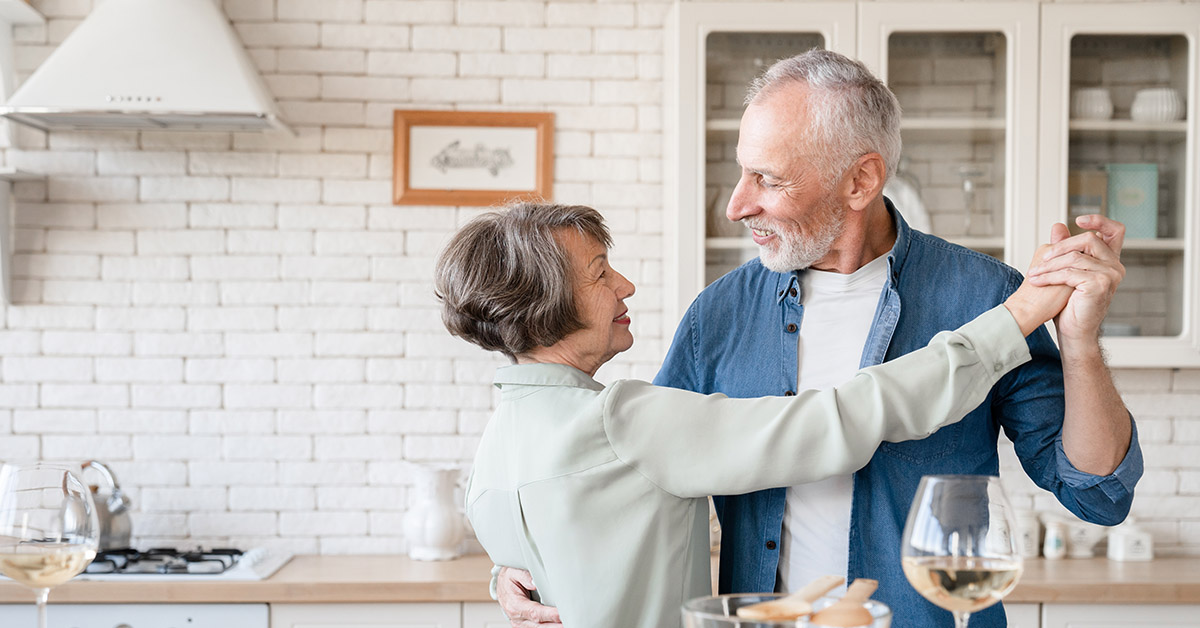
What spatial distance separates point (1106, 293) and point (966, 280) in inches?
11.6

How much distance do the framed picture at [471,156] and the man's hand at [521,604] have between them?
180cm

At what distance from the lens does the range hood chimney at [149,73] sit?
2672 mm

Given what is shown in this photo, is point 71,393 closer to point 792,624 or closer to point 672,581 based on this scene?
point 672,581

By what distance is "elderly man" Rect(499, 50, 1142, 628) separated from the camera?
4.73 ft

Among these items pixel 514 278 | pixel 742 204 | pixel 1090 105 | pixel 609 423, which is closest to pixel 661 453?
pixel 609 423

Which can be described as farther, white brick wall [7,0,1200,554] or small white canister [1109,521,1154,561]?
white brick wall [7,0,1200,554]

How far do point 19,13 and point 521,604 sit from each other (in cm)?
257

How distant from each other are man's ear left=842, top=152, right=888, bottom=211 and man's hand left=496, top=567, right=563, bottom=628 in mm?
736

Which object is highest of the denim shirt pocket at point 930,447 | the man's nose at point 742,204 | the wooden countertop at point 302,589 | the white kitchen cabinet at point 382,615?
the man's nose at point 742,204

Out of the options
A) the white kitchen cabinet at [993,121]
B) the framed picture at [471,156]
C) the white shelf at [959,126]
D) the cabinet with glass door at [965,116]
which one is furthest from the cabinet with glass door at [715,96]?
the framed picture at [471,156]

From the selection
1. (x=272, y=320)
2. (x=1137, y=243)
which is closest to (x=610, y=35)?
(x=272, y=320)

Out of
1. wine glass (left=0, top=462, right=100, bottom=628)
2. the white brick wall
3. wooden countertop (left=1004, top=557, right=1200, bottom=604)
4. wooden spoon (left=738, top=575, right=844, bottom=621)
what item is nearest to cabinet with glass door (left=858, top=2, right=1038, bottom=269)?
the white brick wall

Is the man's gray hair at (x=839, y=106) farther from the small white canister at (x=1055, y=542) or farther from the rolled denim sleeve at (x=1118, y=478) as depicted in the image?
the small white canister at (x=1055, y=542)

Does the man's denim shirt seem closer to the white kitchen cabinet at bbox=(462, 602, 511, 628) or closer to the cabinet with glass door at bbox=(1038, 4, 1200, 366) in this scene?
the white kitchen cabinet at bbox=(462, 602, 511, 628)
